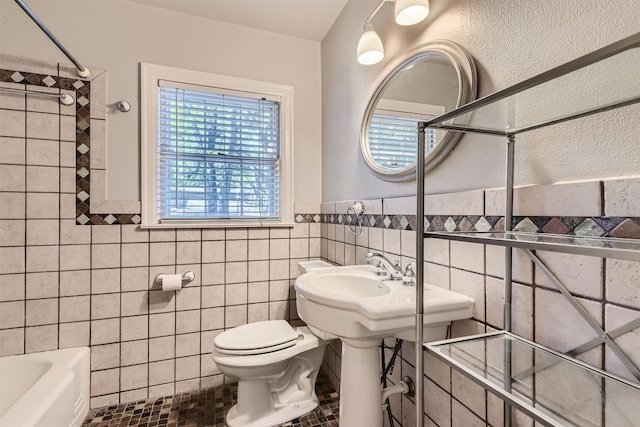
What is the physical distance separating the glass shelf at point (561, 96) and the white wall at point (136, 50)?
1.49m

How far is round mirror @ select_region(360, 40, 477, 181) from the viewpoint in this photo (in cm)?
102

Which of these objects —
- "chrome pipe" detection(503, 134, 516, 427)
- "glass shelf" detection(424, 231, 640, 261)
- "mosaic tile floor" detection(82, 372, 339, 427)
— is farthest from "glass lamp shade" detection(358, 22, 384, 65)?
"mosaic tile floor" detection(82, 372, 339, 427)

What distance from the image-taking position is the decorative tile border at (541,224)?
61 centimetres

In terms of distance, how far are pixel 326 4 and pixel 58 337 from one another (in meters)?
2.48

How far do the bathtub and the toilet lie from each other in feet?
2.11

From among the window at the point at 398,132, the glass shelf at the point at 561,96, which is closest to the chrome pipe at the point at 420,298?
the glass shelf at the point at 561,96

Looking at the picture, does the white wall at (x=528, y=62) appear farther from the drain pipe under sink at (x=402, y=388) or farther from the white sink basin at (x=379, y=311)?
the drain pipe under sink at (x=402, y=388)

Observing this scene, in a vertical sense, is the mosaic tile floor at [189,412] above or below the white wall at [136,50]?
below

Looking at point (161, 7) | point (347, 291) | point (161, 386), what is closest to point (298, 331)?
point (347, 291)

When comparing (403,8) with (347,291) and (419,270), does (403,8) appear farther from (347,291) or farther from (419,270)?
(347,291)

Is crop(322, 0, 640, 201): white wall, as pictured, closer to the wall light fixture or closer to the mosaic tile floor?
the wall light fixture

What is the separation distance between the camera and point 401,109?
1344 mm

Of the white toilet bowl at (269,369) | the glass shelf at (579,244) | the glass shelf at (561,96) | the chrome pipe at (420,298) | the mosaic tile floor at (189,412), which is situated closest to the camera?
the glass shelf at (579,244)

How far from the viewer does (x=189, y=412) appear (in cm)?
165
